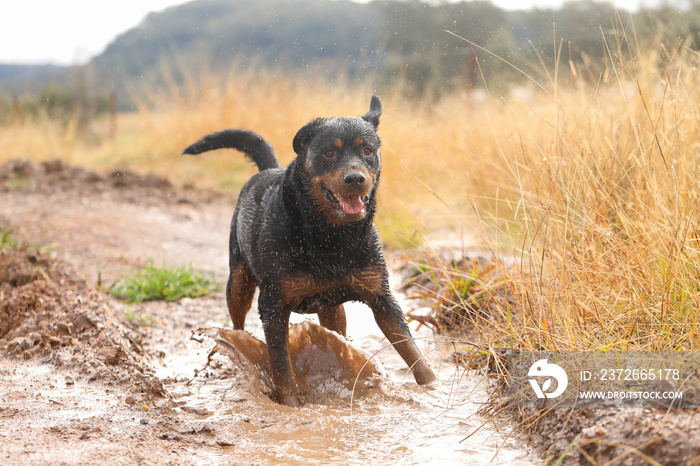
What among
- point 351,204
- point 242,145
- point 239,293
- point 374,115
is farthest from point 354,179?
point 242,145

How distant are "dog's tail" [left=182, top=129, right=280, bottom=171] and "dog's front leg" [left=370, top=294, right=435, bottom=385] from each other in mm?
1578

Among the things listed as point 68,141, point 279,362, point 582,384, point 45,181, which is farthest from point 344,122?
point 68,141

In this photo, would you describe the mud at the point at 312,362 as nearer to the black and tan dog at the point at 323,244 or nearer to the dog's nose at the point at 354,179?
the black and tan dog at the point at 323,244

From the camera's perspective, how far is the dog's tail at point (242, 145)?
475cm

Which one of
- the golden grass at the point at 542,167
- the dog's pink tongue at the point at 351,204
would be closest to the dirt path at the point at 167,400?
the golden grass at the point at 542,167

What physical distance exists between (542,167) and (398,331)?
46.7 inches

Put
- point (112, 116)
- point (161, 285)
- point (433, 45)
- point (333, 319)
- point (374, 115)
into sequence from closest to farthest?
1. point (374, 115)
2. point (333, 319)
3. point (161, 285)
4. point (433, 45)
5. point (112, 116)

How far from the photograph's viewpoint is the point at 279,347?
366 cm

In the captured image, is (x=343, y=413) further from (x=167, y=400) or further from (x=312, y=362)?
(x=167, y=400)

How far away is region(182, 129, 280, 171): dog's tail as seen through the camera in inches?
187

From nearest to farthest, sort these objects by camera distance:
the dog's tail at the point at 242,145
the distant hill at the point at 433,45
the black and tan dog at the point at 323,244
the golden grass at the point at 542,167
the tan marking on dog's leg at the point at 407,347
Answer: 1. the golden grass at the point at 542,167
2. the black and tan dog at the point at 323,244
3. the tan marking on dog's leg at the point at 407,347
4. the dog's tail at the point at 242,145
5. the distant hill at the point at 433,45

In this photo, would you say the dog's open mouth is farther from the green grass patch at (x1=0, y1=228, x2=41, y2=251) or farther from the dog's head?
the green grass patch at (x1=0, y1=228, x2=41, y2=251)
